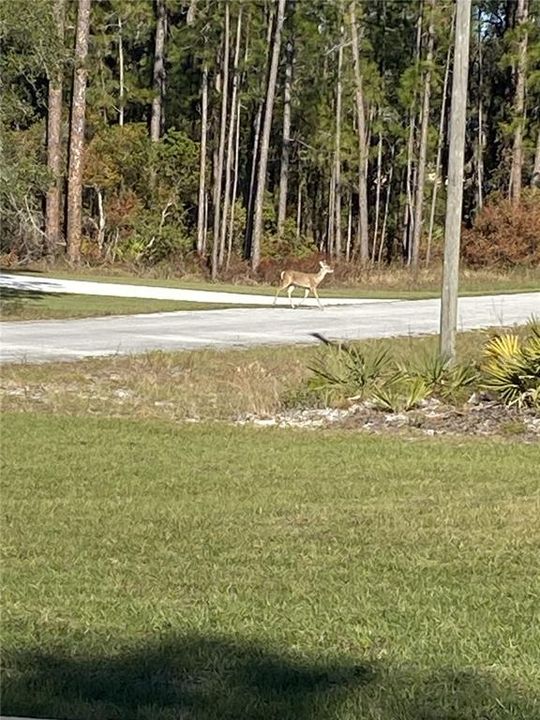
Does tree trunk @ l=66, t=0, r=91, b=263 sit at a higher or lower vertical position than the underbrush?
higher

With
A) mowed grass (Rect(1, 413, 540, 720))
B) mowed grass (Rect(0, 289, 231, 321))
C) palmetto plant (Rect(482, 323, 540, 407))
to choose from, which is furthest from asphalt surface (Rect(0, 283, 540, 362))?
mowed grass (Rect(1, 413, 540, 720))

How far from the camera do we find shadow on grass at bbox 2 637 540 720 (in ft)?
14.6

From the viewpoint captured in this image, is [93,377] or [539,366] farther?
[93,377]

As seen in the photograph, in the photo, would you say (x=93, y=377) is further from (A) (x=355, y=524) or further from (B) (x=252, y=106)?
(B) (x=252, y=106)

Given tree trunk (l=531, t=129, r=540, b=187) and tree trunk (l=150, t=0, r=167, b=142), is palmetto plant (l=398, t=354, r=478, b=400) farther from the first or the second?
tree trunk (l=531, t=129, r=540, b=187)

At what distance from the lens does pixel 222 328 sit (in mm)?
23953

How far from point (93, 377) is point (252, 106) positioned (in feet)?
152

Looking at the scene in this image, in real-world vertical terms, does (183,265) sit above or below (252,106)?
below

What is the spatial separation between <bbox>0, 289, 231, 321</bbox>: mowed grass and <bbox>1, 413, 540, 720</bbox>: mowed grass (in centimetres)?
1417

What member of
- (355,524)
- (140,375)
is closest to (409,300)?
(140,375)

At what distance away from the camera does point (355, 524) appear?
27.6 feet

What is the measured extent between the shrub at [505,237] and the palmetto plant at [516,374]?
117ft

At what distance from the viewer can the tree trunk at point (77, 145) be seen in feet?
142

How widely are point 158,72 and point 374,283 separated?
1951 cm
